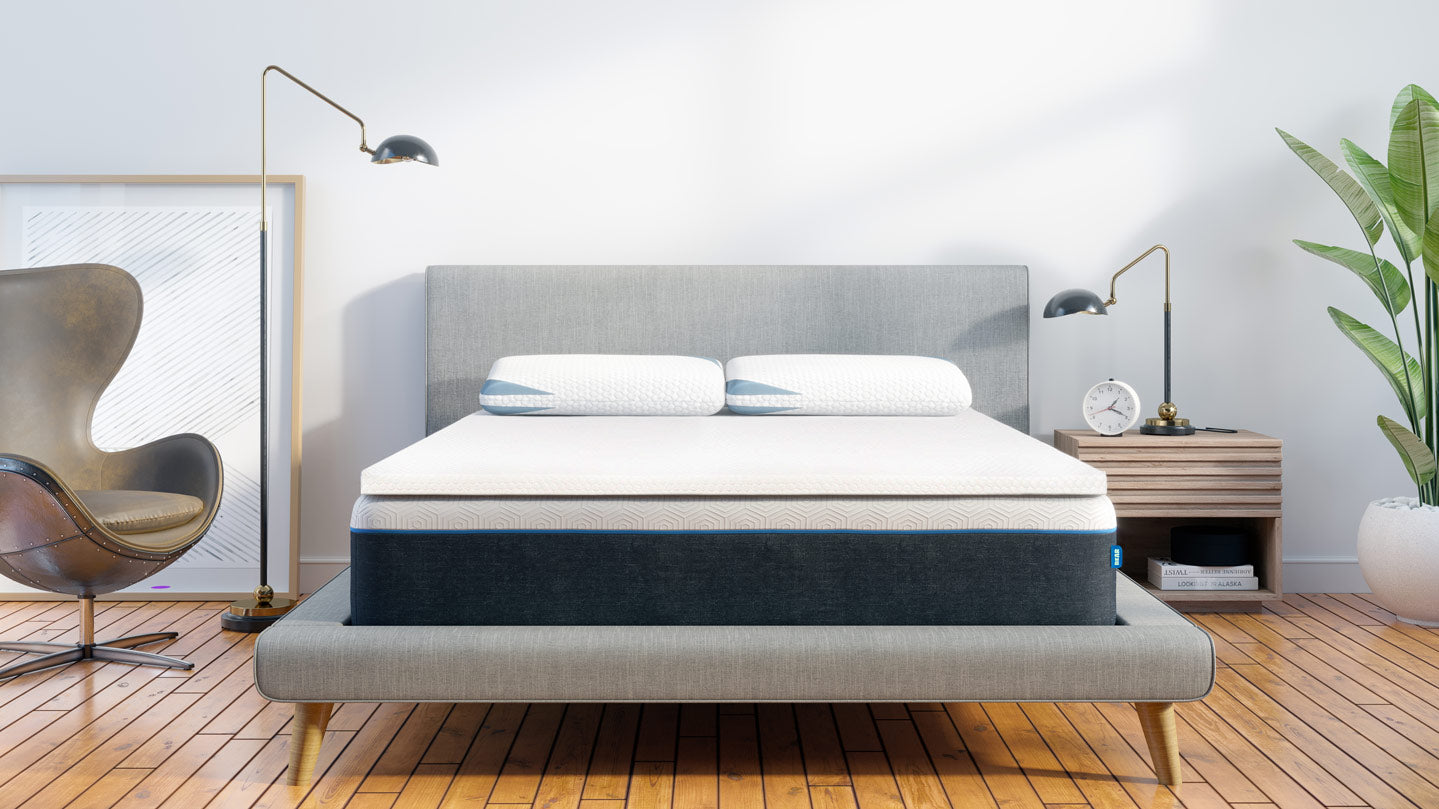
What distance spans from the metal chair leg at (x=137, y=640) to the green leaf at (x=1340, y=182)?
11.4ft

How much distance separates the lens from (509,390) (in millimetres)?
2910

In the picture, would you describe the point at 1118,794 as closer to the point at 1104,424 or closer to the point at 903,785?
the point at 903,785

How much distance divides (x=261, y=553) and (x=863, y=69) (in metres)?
2.44

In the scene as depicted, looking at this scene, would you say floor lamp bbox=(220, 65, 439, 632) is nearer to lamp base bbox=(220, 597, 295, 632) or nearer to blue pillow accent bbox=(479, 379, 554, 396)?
lamp base bbox=(220, 597, 295, 632)

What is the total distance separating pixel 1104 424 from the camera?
131 inches

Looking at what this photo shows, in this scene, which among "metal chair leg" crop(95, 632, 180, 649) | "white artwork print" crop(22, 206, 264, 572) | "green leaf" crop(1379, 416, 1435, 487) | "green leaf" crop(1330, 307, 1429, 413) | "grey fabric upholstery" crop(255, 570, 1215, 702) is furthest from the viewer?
"white artwork print" crop(22, 206, 264, 572)

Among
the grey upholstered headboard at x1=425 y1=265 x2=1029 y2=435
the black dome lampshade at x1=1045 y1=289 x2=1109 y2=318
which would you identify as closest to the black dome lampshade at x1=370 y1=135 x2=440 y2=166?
the grey upholstered headboard at x1=425 y1=265 x2=1029 y2=435

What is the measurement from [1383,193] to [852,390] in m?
1.72

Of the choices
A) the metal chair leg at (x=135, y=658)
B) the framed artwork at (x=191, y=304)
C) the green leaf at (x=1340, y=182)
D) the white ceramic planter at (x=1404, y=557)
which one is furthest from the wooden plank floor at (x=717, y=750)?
the green leaf at (x=1340, y=182)

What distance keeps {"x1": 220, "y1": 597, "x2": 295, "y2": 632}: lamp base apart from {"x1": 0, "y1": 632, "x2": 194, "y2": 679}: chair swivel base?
10.4 inches

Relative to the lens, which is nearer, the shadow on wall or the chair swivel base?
the chair swivel base

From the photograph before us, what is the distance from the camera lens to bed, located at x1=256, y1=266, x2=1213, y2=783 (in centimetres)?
185

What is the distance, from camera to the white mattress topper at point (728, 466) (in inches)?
75.6

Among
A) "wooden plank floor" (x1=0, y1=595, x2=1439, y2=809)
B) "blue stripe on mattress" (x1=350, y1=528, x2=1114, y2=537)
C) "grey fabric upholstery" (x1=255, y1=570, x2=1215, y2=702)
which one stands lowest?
"wooden plank floor" (x1=0, y1=595, x2=1439, y2=809)
